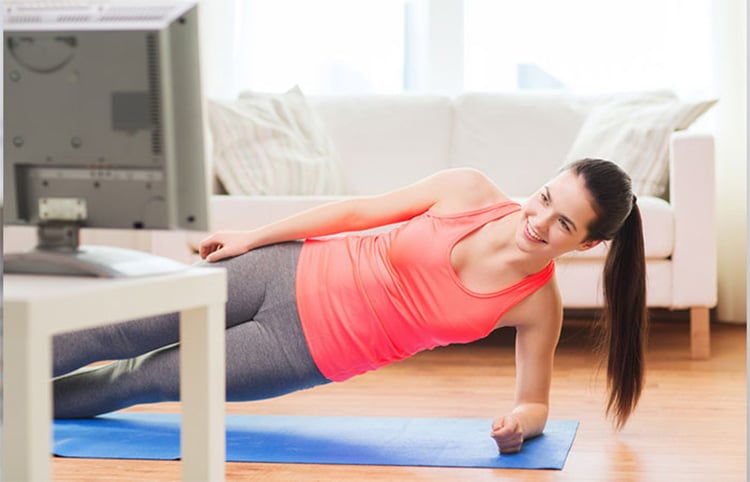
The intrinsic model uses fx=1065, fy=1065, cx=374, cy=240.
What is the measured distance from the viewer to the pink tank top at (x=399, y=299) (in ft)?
7.04

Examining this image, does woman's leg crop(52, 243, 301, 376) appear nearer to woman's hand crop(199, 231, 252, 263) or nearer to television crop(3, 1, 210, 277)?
woman's hand crop(199, 231, 252, 263)

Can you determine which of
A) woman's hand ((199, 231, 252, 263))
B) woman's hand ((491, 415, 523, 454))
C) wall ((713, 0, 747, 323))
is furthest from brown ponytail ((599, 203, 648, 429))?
wall ((713, 0, 747, 323))

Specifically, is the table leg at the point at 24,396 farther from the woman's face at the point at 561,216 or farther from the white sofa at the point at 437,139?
the white sofa at the point at 437,139

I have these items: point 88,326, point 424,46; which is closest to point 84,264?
point 88,326

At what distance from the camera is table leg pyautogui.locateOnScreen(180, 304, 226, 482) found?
4.29 ft

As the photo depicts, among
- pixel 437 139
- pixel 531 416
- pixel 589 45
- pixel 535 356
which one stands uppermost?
pixel 589 45

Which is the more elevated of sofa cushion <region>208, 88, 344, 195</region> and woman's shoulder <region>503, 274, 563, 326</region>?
sofa cushion <region>208, 88, 344, 195</region>

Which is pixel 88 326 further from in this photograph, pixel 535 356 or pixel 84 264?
pixel 535 356

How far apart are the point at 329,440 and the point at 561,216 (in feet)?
2.29

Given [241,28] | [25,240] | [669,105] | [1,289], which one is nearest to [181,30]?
[1,289]

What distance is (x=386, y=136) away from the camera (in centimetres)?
407

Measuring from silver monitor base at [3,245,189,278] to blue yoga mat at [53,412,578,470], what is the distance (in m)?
0.88

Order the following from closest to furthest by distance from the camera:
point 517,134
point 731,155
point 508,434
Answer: point 508,434, point 517,134, point 731,155

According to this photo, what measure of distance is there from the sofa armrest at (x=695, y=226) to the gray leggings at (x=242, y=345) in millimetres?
1475
